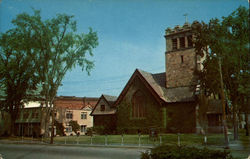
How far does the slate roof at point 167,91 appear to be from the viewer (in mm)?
32050

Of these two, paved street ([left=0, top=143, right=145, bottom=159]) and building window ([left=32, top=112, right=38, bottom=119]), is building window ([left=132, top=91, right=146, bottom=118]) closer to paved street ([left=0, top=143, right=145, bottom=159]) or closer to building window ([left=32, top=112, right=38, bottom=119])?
paved street ([left=0, top=143, right=145, bottom=159])

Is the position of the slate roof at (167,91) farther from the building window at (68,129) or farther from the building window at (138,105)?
the building window at (68,129)

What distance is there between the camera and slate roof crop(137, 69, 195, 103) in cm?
3205

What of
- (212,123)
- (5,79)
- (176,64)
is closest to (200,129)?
(212,123)

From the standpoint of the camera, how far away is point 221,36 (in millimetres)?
22094

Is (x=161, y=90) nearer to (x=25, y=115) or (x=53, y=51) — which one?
(x=53, y=51)

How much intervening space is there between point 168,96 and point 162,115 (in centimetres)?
319

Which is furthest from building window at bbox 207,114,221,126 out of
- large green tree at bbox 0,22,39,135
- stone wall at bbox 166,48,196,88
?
large green tree at bbox 0,22,39,135

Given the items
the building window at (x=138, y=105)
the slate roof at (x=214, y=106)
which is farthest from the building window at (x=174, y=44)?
the slate roof at (x=214, y=106)

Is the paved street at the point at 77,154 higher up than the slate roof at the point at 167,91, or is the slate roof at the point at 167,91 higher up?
the slate roof at the point at 167,91

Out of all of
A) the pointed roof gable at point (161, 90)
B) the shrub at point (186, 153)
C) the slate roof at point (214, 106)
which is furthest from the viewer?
the pointed roof gable at point (161, 90)

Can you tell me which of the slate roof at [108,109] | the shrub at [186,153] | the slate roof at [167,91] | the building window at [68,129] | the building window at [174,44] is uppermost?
the building window at [174,44]

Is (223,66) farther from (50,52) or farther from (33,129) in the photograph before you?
(33,129)

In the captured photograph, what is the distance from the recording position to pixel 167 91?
113 ft
